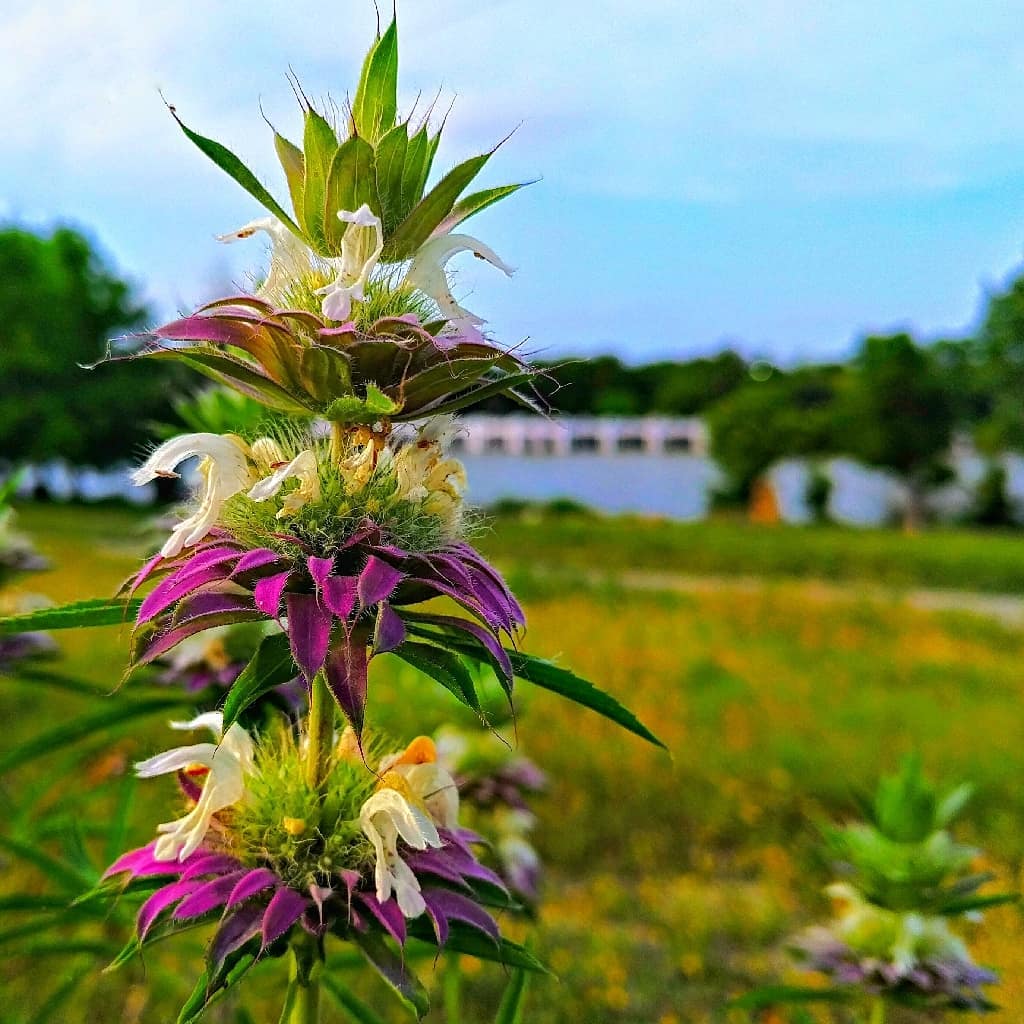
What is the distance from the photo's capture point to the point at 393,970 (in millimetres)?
750

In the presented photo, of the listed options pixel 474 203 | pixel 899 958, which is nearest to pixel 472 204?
pixel 474 203

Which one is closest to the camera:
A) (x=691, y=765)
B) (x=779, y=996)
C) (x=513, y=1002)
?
(x=513, y=1002)

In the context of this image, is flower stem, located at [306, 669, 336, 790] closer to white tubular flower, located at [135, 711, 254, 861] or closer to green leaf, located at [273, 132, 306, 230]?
white tubular flower, located at [135, 711, 254, 861]

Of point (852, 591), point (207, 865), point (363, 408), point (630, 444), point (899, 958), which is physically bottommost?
point (852, 591)

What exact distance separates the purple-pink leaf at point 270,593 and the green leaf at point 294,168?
0.29m

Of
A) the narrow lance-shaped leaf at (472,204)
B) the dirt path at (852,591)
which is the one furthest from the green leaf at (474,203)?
the dirt path at (852,591)

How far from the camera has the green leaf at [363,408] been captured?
639 mm

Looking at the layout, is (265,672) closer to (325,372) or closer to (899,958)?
(325,372)

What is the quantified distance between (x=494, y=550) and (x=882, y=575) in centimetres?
521

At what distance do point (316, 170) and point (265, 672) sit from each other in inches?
14.9

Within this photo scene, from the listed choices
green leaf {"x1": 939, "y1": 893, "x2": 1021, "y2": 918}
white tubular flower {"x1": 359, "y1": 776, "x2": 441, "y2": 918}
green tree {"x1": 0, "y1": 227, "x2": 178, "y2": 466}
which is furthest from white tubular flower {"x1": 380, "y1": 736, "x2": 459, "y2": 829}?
green tree {"x1": 0, "y1": 227, "x2": 178, "y2": 466}

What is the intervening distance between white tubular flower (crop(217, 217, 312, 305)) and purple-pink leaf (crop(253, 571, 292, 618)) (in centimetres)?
24

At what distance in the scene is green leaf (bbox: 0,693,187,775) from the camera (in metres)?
1.14

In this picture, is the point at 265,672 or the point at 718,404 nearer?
the point at 265,672
